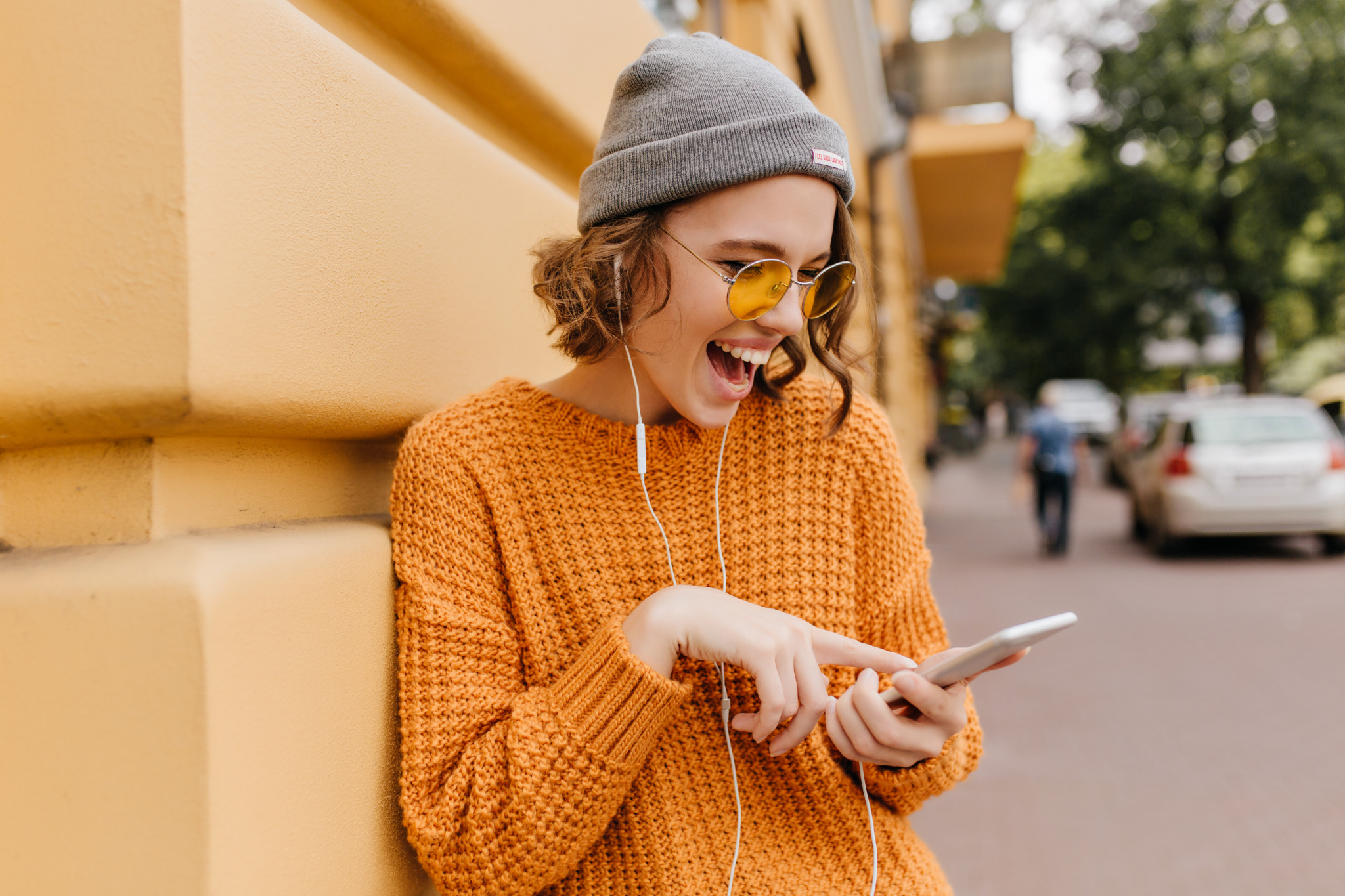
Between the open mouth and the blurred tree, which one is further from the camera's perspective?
the blurred tree

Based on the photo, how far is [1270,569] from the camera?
30.7 feet

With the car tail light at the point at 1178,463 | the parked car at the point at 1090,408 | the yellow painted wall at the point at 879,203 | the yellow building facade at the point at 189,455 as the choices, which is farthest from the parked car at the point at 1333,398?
the yellow building facade at the point at 189,455

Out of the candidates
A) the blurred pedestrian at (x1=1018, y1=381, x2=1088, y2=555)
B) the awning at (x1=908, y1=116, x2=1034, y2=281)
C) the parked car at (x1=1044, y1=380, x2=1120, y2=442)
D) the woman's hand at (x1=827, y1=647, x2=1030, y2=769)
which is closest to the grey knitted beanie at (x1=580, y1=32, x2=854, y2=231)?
the woman's hand at (x1=827, y1=647, x2=1030, y2=769)

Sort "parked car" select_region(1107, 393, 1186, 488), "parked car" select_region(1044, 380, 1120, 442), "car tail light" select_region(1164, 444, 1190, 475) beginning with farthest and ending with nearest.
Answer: "parked car" select_region(1044, 380, 1120, 442)
"parked car" select_region(1107, 393, 1186, 488)
"car tail light" select_region(1164, 444, 1190, 475)

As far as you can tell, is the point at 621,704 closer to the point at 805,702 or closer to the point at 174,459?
the point at 805,702

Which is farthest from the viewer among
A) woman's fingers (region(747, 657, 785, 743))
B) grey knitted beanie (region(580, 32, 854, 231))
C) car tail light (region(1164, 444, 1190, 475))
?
car tail light (region(1164, 444, 1190, 475))

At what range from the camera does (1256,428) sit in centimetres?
998

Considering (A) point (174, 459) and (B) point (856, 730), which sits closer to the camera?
(A) point (174, 459)

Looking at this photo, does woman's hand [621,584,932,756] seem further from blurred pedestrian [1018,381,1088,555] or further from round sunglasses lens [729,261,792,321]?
blurred pedestrian [1018,381,1088,555]

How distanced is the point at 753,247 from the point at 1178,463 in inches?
397

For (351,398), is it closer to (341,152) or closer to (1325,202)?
(341,152)

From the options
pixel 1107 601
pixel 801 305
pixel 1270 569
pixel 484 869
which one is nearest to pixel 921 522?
pixel 801 305

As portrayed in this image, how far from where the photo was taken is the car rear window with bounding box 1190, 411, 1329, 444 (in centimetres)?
980

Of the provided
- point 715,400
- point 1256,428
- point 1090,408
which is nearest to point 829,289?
point 715,400
